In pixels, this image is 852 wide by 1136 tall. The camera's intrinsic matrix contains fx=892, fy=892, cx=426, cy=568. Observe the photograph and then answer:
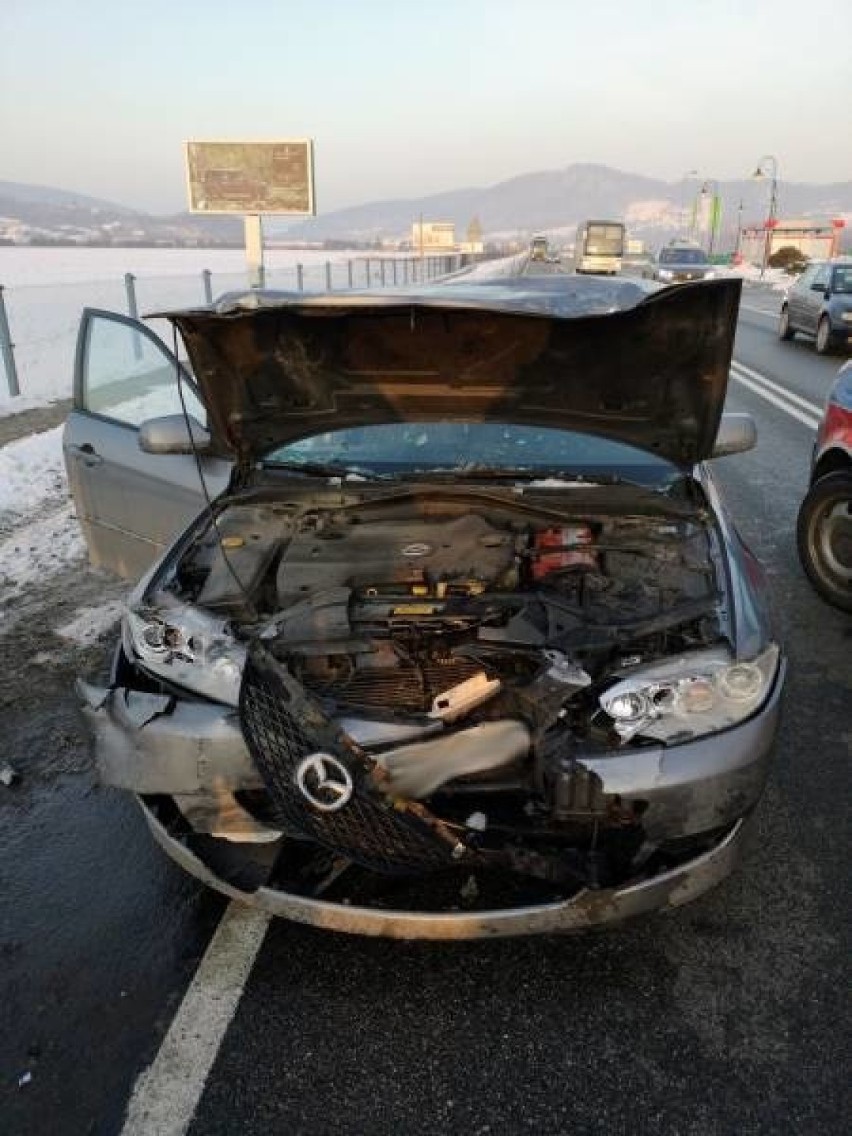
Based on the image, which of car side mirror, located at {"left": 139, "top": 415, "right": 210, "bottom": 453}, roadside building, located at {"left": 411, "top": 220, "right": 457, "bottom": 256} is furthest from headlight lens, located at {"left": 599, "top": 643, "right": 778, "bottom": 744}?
roadside building, located at {"left": 411, "top": 220, "right": 457, "bottom": 256}

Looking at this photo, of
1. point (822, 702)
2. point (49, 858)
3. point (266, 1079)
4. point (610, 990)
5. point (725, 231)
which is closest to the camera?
point (266, 1079)

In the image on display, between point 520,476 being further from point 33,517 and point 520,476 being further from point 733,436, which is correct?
point 33,517

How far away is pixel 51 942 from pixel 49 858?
418 millimetres

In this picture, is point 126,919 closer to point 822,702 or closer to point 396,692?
point 396,692

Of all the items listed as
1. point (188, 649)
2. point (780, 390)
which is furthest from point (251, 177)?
point (188, 649)

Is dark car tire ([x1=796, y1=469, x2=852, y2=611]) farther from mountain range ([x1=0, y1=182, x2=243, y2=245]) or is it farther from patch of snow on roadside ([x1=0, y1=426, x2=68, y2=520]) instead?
mountain range ([x1=0, y1=182, x2=243, y2=245])

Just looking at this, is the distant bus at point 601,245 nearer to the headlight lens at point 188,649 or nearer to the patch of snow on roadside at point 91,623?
the patch of snow on roadside at point 91,623

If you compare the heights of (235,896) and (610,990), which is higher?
(235,896)

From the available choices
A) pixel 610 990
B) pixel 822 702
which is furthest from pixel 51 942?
pixel 822 702

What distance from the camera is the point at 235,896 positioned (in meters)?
2.44

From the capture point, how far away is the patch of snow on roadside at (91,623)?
467 centimetres

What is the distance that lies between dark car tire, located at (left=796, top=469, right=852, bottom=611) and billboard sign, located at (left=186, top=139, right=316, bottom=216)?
19.6 m

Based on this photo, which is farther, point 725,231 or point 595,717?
point 725,231

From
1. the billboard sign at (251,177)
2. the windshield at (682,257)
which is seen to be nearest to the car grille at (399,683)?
the billboard sign at (251,177)
